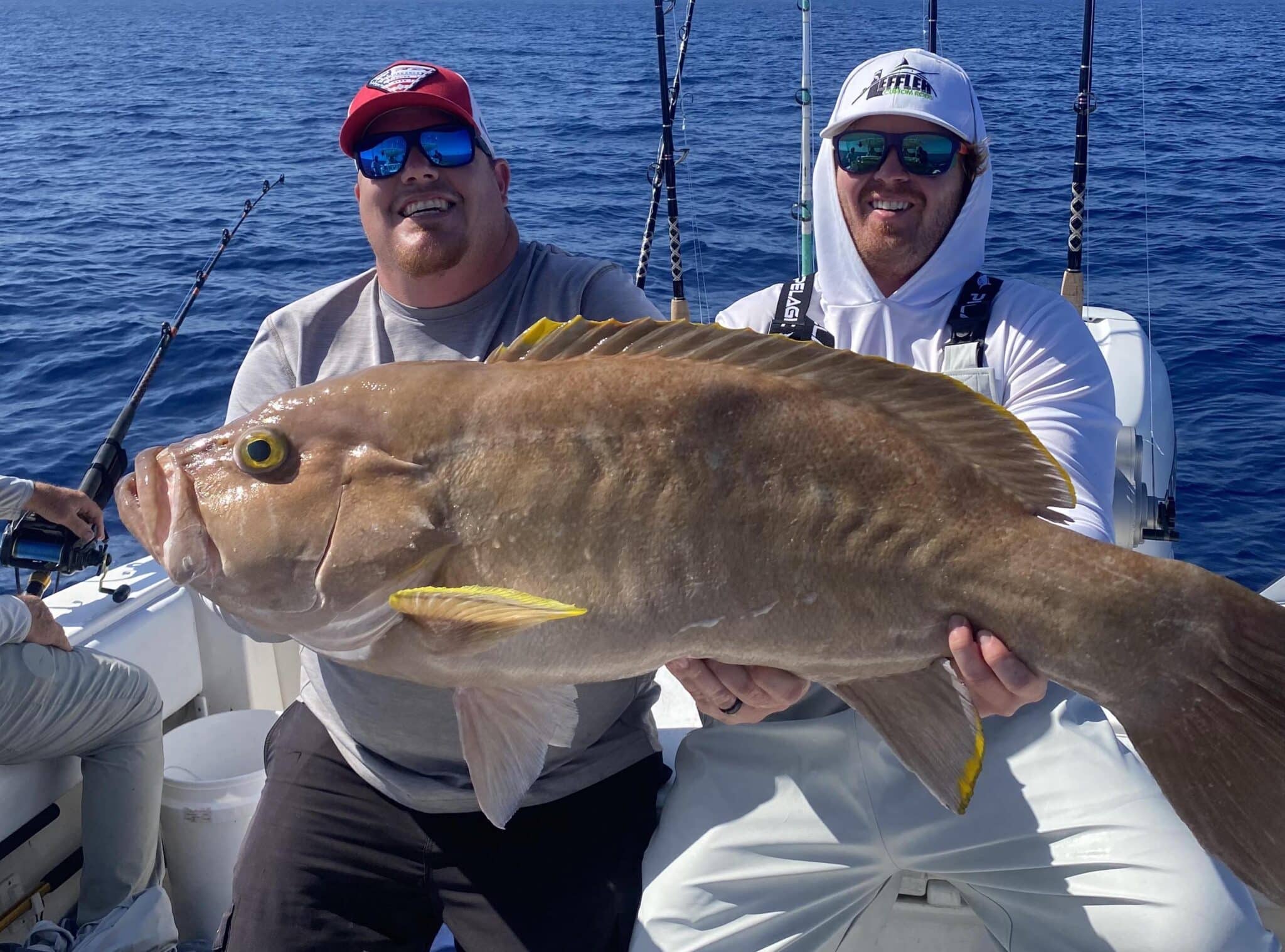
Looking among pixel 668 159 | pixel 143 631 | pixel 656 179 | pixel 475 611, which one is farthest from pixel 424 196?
pixel 656 179

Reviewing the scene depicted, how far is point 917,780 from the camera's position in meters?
2.67

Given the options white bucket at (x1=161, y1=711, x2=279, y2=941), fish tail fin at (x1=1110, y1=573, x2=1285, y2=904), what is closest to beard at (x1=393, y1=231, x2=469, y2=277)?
white bucket at (x1=161, y1=711, x2=279, y2=941)

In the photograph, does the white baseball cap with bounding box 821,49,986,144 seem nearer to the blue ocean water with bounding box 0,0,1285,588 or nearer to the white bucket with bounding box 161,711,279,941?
the white bucket with bounding box 161,711,279,941

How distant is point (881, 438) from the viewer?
1955 mm

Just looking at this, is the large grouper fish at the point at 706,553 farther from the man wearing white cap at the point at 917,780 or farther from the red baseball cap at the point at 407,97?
the red baseball cap at the point at 407,97

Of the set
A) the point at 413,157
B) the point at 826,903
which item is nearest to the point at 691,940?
the point at 826,903

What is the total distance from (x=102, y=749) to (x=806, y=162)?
4.37 m

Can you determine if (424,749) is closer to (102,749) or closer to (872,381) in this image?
(102,749)

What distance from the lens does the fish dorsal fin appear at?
1.95 m

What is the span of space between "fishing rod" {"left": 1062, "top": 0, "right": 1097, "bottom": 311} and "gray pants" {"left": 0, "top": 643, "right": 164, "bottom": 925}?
4931mm

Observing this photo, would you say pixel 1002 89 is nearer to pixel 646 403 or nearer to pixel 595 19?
pixel 646 403

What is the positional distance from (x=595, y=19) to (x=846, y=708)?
6139cm

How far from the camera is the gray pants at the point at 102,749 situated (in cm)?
311

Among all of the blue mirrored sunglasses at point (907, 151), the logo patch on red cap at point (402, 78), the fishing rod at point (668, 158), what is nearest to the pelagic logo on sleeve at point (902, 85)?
the blue mirrored sunglasses at point (907, 151)
